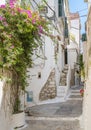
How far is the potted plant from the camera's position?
8891 millimetres

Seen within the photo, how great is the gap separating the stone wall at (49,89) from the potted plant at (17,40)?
25.7 ft

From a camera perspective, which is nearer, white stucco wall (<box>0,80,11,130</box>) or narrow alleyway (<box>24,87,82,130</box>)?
white stucco wall (<box>0,80,11,130</box>)

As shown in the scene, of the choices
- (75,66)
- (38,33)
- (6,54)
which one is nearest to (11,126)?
(6,54)

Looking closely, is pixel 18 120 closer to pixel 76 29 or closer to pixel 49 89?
pixel 49 89

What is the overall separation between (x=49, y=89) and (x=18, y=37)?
9.97 m

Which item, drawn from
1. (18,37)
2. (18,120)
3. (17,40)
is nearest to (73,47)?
(18,120)

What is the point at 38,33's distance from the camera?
10.2 m

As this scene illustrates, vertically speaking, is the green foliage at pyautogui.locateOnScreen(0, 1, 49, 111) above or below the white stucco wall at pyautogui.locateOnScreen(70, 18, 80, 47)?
below

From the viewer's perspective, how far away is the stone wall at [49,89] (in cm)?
1868

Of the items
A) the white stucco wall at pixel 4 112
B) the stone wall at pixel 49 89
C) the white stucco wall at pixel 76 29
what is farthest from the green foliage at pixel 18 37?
the white stucco wall at pixel 76 29

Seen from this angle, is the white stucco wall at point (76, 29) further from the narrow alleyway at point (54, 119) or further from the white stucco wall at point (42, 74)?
the narrow alleyway at point (54, 119)

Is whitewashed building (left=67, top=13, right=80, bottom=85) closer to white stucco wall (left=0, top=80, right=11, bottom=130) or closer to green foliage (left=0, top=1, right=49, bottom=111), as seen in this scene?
green foliage (left=0, top=1, right=49, bottom=111)

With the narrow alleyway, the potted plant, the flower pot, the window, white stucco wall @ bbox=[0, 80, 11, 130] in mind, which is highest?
the window

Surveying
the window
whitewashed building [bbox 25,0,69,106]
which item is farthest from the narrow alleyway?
the window
